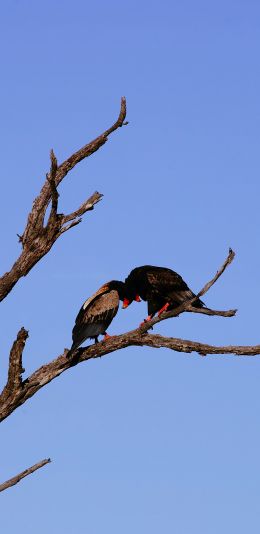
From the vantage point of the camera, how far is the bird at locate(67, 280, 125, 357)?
499 inches

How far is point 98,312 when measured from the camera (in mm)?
13047

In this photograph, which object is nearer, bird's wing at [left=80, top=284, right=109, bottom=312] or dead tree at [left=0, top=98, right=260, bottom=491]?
dead tree at [left=0, top=98, right=260, bottom=491]

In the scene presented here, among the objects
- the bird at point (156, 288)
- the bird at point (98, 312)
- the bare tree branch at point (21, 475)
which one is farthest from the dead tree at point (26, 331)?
the bird at point (156, 288)

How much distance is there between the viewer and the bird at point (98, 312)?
12.7 m

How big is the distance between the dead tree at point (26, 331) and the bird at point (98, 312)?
754 mm

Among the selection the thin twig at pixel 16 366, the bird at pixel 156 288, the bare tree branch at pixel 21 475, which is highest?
the bird at pixel 156 288

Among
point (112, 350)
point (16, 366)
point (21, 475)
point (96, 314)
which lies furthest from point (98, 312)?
point (21, 475)

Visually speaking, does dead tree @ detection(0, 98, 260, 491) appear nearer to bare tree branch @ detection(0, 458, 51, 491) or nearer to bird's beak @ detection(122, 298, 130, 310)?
bare tree branch @ detection(0, 458, 51, 491)

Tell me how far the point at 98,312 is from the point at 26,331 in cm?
213

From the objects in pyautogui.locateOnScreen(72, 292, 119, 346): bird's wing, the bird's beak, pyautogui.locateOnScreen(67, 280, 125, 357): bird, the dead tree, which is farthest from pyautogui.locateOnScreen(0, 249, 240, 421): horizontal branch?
the bird's beak

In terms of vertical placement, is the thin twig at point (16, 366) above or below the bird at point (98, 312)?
below

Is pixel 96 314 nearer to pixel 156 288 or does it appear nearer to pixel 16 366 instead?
pixel 156 288

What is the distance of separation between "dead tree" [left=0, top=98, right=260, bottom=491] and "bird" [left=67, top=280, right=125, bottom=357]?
2.47ft

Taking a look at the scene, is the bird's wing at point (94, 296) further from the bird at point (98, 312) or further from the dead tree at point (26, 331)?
the dead tree at point (26, 331)
